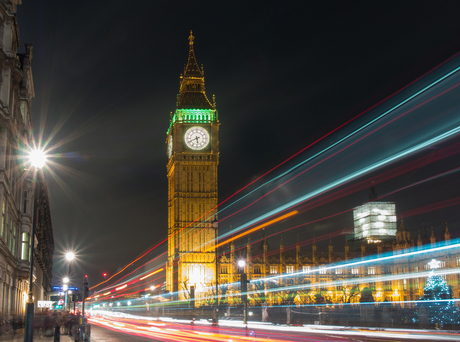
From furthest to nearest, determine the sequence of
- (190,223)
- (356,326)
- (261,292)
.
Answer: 1. (190,223)
2. (261,292)
3. (356,326)

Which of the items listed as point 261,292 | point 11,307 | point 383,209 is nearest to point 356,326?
point 11,307

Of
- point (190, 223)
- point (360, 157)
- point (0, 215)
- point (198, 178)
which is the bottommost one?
point (0, 215)

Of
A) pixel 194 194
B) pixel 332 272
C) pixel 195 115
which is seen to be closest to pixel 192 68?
pixel 195 115

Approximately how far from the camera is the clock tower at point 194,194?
106 metres

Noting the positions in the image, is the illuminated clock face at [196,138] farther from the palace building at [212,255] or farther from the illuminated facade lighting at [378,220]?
the illuminated facade lighting at [378,220]

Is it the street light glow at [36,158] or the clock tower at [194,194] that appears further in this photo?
the clock tower at [194,194]

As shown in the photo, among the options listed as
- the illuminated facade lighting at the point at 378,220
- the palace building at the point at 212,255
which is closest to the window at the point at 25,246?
the palace building at the point at 212,255

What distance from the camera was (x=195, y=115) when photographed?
358 feet

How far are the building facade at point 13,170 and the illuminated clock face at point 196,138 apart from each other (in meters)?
65.0

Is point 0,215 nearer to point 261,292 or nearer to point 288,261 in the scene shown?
point 261,292

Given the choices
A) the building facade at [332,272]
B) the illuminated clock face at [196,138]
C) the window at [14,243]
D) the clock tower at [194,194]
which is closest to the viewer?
the window at [14,243]

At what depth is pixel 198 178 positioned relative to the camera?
107m

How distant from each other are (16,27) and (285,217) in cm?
10042

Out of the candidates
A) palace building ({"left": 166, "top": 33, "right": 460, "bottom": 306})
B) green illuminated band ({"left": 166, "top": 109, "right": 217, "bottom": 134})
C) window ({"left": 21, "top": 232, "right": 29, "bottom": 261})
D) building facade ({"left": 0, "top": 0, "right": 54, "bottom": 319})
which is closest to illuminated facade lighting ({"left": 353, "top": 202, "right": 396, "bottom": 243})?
palace building ({"left": 166, "top": 33, "right": 460, "bottom": 306})
